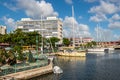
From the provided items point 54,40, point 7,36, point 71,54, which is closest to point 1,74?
point 71,54

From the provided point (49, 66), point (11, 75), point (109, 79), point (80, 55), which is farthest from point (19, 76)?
point (80, 55)

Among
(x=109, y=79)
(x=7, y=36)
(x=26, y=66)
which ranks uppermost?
(x=7, y=36)

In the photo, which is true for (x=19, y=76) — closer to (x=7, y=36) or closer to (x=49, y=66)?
(x=49, y=66)

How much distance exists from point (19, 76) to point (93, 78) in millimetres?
16871

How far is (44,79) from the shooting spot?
4919cm

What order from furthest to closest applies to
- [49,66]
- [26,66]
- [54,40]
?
1. [54,40]
2. [49,66]
3. [26,66]

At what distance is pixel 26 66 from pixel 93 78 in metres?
15.1

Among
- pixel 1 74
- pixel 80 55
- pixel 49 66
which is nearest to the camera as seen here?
pixel 1 74

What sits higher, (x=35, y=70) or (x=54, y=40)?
(x=54, y=40)

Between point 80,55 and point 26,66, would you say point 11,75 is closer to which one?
point 26,66

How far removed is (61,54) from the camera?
121000 mm

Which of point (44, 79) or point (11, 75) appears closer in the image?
point (11, 75)

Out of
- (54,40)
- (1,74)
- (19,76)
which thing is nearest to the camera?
(1,74)

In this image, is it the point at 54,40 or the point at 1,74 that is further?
the point at 54,40
